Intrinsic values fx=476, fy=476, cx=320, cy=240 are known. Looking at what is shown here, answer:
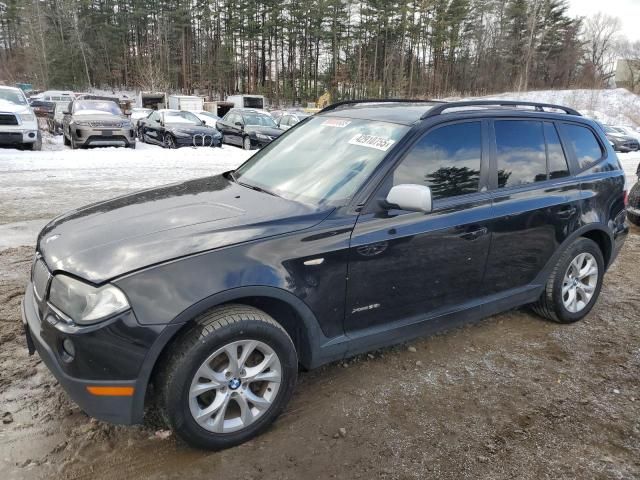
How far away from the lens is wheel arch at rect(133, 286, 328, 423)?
87.9 inches

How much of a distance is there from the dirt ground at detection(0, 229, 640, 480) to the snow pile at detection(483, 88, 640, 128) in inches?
1894

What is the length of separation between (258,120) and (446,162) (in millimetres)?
16512

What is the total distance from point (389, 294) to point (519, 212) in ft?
4.24

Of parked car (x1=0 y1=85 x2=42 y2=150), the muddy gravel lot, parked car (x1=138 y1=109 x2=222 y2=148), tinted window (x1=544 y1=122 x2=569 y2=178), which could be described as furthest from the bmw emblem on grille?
parked car (x1=138 y1=109 x2=222 y2=148)

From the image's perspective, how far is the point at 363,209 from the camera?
2814 millimetres

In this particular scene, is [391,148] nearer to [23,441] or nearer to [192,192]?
[192,192]

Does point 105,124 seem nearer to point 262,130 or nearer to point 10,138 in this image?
point 10,138

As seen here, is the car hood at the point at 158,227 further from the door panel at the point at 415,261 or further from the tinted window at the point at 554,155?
the tinted window at the point at 554,155

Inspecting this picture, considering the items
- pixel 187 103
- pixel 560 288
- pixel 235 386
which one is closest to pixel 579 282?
pixel 560 288

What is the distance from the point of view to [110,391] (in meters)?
2.21

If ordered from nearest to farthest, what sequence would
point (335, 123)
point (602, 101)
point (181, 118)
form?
point (335, 123), point (181, 118), point (602, 101)

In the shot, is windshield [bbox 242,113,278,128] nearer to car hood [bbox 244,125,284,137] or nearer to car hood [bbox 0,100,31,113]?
car hood [bbox 244,125,284,137]

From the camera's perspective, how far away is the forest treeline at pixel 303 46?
56250 mm

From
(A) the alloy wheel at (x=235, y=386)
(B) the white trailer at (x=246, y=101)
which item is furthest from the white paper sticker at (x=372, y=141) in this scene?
(B) the white trailer at (x=246, y=101)
